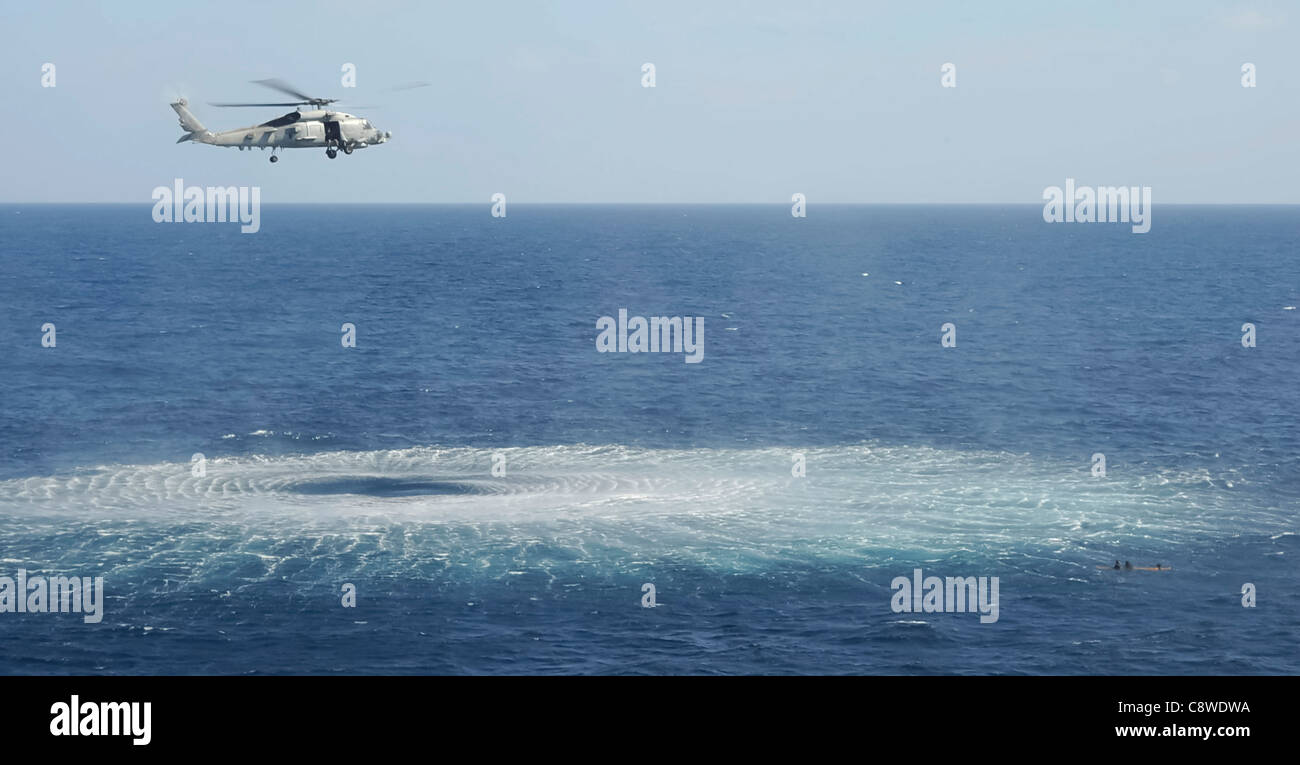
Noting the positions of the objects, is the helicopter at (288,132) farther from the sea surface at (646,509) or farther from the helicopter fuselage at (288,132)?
the sea surface at (646,509)

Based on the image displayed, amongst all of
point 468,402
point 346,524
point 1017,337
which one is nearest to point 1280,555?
point 346,524

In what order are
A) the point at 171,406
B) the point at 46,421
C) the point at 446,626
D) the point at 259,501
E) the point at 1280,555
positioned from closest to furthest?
1. the point at 446,626
2. the point at 1280,555
3. the point at 259,501
4. the point at 46,421
5. the point at 171,406

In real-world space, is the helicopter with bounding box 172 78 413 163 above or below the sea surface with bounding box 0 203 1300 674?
above

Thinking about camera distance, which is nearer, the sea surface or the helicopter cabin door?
the sea surface

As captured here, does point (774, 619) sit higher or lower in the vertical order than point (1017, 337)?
lower

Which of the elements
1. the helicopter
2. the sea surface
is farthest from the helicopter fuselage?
the sea surface

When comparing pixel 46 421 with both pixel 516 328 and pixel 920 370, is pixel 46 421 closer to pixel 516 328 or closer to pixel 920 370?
pixel 516 328

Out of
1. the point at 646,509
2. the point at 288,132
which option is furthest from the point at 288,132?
the point at 646,509

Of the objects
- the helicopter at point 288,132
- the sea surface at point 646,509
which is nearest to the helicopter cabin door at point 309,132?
the helicopter at point 288,132

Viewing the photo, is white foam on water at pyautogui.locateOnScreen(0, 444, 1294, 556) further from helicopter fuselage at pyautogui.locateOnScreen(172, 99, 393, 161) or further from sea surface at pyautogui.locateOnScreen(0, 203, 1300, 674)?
helicopter fuselage at pyautogui.locateOnScreen(172, 99, 393, 161)

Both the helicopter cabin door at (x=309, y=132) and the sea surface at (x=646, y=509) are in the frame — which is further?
the helicopter cabin door at (x=309, y=132)
